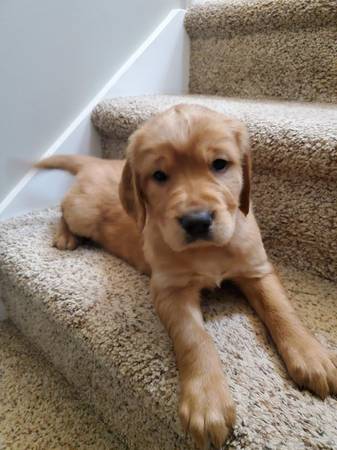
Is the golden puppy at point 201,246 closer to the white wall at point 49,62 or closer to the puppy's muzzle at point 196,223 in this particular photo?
the puppy's muzzle at point 196,223

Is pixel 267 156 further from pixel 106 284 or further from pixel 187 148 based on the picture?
pixel 106 284

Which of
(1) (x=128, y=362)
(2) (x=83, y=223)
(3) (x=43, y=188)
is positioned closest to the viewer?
(1) (x=128, y=362)

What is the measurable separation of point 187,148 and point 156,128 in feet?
0.38

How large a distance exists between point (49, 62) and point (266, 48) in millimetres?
877

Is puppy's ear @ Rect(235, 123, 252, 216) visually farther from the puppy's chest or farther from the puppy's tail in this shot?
the puppy's tail

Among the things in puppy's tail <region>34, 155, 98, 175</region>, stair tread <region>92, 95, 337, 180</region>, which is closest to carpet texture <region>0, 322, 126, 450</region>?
puppy's tail <region>34, 155, 98, 175</region>

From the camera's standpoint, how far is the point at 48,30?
60.9 inches

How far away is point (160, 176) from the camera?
1023 mm

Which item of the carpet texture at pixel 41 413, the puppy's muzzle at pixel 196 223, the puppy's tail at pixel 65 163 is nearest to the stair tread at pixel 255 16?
the puppy's tail at pixel 65 163

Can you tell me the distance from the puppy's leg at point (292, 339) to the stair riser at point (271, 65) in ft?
2.87

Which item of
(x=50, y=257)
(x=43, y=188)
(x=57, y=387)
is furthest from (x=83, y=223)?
(x=57, y=387)

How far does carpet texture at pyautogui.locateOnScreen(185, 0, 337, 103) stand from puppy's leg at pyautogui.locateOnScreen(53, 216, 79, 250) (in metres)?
0.95

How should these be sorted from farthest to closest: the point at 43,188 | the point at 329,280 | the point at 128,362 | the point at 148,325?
the point at 43,188 → the point at 329,280 → the point at 148,325 → the point at 128,362

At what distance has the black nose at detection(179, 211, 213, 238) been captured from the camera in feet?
2.86
